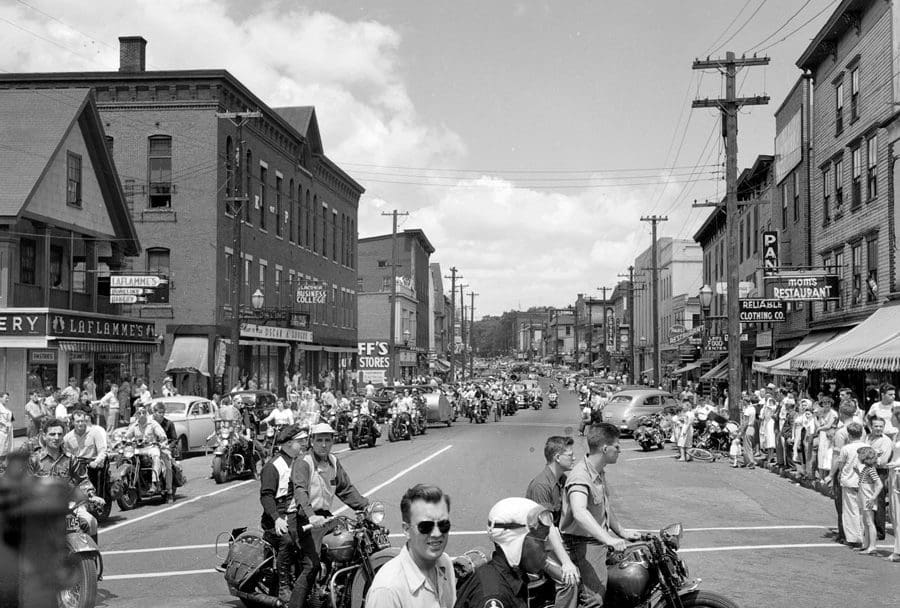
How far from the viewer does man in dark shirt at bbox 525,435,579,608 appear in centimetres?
615

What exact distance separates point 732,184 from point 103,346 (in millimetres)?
21220

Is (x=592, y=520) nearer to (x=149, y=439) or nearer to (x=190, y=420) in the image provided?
(x=149, y=439)

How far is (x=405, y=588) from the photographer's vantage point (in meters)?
4.12

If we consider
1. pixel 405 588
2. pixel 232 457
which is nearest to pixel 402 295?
pixel 232 457

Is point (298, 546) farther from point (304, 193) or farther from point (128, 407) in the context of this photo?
point (304, 193)

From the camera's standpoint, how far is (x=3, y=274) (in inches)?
A: 1117

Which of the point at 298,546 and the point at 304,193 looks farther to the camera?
the point at 304,193

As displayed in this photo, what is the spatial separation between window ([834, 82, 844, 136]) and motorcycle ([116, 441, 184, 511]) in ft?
80.2

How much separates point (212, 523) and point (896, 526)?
963 centimetres

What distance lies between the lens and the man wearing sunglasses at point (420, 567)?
4101 mm

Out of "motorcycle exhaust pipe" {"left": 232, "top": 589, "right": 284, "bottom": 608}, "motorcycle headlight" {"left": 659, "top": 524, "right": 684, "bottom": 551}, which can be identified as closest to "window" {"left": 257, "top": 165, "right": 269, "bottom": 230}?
"motorcycle exhaust pipe" {"left": 232, "top": 589, "right": 284, "bottom": 608}

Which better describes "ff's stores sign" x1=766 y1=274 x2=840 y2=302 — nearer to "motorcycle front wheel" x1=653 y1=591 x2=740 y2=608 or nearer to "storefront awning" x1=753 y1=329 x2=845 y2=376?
"storefront awning" x1=753 y1=329 x2=845 y2=376

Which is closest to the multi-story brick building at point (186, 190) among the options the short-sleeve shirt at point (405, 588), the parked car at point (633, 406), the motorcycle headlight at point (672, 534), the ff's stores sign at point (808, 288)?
the parked car at point (633, 406)

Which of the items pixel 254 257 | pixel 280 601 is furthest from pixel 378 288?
pixel 280 601
